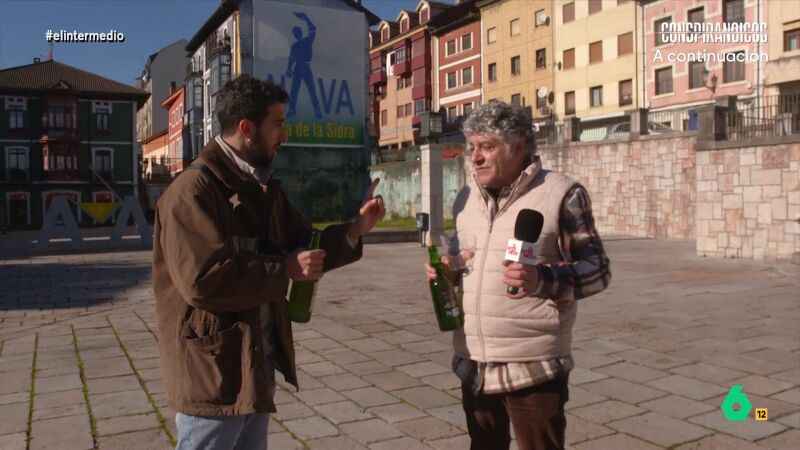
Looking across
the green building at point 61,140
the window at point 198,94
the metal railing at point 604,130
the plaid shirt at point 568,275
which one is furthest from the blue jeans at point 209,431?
the green building at point 61,140

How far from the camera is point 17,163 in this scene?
44156mm

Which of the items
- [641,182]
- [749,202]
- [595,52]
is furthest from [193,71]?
[749,202]

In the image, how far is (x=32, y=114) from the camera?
147 feet

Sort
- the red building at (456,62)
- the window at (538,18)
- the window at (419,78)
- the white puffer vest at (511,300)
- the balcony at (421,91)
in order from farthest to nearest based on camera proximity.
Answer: the window at (419,78) → the balcony at (421,91) → the red building at (456,62) → the window at (538,18) → the white puffer vest at (511,300)

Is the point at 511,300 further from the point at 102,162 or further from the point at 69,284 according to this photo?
the point at 102,162

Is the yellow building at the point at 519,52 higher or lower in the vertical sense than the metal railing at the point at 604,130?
higher

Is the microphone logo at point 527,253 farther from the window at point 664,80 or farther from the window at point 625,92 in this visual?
the window at point 625,92

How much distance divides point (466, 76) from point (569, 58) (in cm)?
1061

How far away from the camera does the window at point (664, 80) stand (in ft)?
113

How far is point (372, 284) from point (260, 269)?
32.0 feet

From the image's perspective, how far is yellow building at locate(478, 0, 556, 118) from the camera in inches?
1650

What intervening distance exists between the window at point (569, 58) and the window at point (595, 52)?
1.44m

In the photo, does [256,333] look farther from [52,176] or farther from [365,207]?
[52,176]

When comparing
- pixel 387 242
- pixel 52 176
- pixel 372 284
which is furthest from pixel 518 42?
pixel 372 284
